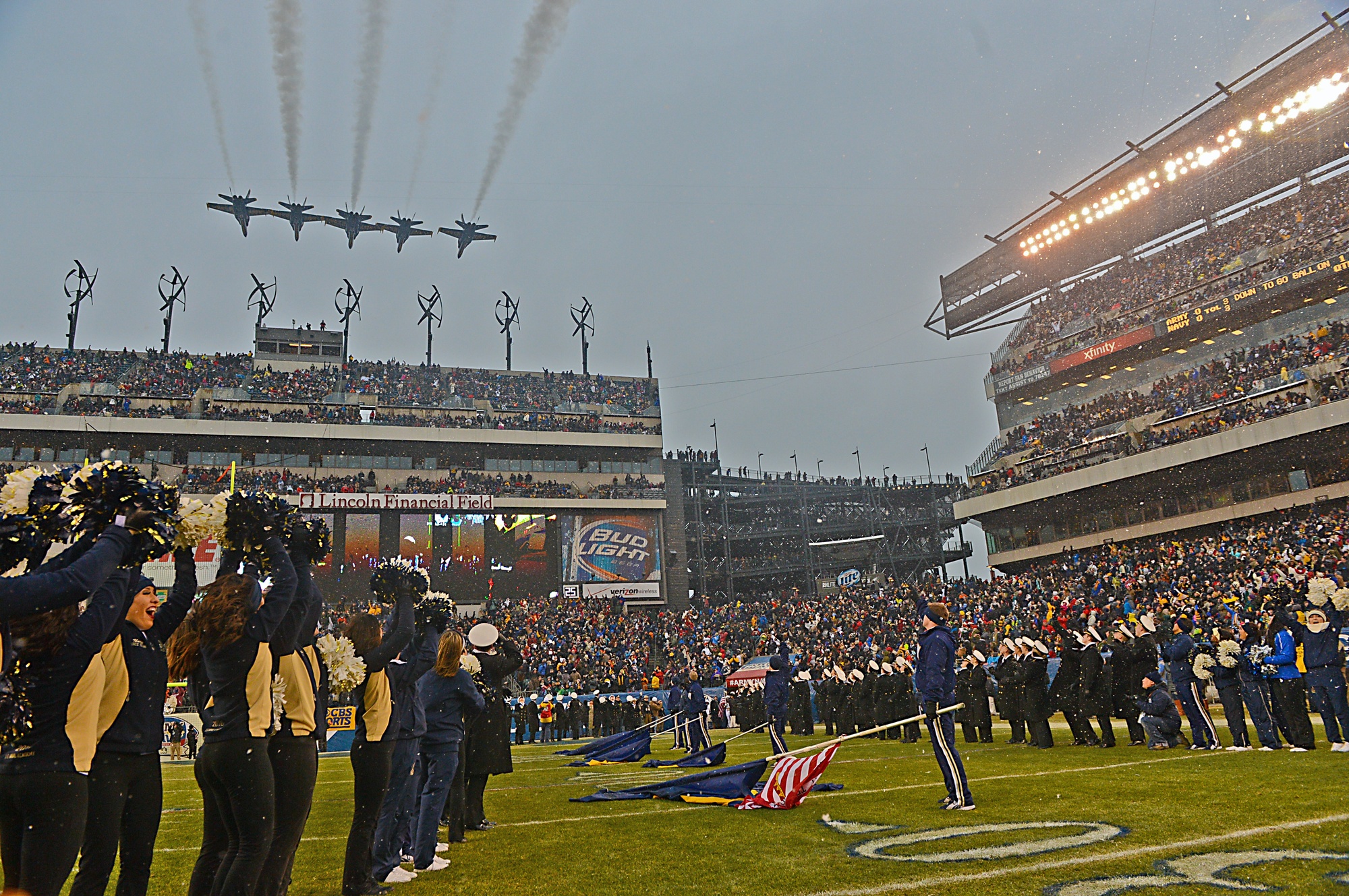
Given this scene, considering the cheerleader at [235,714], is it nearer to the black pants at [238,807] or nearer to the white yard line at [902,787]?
the black pants at [238,807]

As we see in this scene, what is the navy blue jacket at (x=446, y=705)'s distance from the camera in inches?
251

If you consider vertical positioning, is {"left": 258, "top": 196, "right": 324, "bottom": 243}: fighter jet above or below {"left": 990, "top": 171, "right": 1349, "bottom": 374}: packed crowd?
above

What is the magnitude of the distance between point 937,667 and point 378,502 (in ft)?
137

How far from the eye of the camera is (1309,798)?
6.55m

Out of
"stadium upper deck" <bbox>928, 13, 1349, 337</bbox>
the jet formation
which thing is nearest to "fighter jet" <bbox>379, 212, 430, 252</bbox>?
the jet formation

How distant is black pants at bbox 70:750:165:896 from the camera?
362 cm

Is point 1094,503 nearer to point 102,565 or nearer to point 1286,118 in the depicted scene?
point 1286,118

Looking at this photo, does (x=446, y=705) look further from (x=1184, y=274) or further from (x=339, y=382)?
(x=339, y=382)

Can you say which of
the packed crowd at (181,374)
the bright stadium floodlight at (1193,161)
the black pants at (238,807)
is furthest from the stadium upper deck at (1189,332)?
the packed crowd at (181,374)

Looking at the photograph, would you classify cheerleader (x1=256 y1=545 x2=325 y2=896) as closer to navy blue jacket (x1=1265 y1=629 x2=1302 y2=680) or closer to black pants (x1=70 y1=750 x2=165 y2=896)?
black pants (x1=70 y1=750 x2=165 y2=896)

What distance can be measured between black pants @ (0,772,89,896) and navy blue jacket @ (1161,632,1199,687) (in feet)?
40.5

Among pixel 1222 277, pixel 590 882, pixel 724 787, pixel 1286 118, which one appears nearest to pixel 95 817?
pixel 590 882

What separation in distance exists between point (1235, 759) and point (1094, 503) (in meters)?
36.1

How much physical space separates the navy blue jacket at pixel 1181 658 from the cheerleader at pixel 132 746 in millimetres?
11908
